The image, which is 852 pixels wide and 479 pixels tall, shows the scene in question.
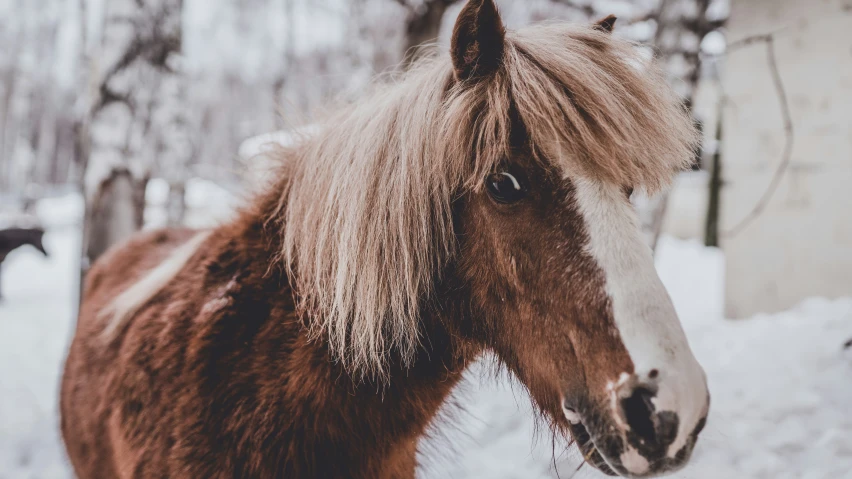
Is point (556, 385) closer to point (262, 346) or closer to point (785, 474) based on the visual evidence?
point (262, 346)

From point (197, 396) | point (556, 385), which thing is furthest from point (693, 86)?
point (197, 396)

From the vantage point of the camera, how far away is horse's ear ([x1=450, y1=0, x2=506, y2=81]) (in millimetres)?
1248

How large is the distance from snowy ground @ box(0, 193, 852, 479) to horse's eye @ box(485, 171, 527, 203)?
1.83 ft

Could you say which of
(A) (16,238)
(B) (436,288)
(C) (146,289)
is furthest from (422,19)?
(A) (16,238)

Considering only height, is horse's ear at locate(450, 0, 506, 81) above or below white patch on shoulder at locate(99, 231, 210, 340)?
above

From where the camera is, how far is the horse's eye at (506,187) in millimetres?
1244

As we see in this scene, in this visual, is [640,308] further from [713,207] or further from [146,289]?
[713,207]

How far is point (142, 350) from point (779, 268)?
16.7ft

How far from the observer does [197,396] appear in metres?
1.46

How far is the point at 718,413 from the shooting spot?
274 cm

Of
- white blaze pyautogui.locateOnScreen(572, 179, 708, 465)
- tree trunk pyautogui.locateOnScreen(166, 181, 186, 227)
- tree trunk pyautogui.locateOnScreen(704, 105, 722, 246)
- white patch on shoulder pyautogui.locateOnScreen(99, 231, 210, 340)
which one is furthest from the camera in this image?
tree trunk pyautogui.locateOnScreen(704, 105, 722, 246)

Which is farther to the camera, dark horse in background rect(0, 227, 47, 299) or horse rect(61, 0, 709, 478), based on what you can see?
dark horse in background rect(0, 227, 47, 299)

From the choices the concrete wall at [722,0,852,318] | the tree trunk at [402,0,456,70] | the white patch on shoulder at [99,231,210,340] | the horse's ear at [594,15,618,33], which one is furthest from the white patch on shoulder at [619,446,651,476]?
the tree trunk at [402,0,456,70]

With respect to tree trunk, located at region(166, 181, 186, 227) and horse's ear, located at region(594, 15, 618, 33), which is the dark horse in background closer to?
tree trunk, located at region(166, 181, 186, 227)
